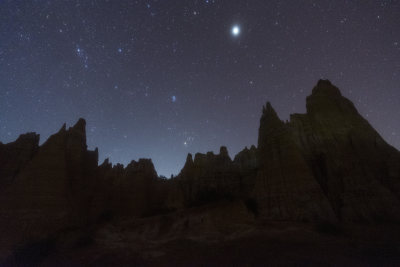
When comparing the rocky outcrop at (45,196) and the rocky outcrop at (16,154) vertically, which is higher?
the rocky outcrop at (16,154)

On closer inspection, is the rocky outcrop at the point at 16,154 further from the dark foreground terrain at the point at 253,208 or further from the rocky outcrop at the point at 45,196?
the rocky outcrop at the point at 45,196

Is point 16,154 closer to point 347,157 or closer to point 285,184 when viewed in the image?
point 285,184

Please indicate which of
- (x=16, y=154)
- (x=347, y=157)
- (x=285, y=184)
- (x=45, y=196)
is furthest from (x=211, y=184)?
(x=16, y=154)

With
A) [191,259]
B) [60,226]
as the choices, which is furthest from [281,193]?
[60,226]

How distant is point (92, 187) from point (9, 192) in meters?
13.4

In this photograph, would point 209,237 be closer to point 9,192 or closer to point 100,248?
point 100,248

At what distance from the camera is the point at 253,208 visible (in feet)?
94.2

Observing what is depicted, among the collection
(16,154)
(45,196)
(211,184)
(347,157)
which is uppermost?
(16,154)

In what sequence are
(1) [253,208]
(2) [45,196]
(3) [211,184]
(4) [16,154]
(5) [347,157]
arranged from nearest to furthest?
1. (2) [45,196]
2. (1) [253,208]
3. (5) [347,157]
4. (4) [16,154]
5. (3) [211,184]

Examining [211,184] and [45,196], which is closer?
[45,196]

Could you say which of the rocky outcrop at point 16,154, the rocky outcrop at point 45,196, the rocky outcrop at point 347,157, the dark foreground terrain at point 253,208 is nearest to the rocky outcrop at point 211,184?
the dark foreground terrain at point 253,208

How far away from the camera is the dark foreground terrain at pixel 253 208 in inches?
676

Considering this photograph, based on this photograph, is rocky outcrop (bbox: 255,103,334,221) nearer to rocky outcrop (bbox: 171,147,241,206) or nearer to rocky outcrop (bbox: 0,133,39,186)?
rocky outcrop (bbox: 171,147,241,206)

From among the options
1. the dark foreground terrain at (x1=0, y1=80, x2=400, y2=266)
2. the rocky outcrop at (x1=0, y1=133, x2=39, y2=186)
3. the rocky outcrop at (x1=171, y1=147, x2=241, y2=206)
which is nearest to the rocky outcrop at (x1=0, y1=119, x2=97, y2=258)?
the dark foreground terrain at (x1=0, y1=80, x2=400, y2=266)
